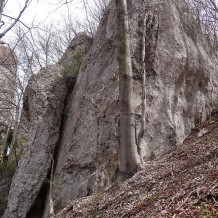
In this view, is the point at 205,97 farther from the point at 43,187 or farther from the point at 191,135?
the point at 43,187

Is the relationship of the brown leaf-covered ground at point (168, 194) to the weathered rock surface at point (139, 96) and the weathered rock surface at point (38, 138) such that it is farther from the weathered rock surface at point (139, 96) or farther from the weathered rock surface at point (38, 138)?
the weathered rock surface at point (38, 138)

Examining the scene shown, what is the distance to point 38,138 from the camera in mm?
9383

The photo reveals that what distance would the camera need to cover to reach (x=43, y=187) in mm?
8992

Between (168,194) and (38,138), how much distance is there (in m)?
5.94

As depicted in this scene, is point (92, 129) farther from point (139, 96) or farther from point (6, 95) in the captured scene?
point (6, 95)

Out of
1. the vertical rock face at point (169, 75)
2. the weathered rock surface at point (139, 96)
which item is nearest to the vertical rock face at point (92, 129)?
the weathered rock surface at point (139, 96)

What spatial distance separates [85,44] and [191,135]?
495 cm

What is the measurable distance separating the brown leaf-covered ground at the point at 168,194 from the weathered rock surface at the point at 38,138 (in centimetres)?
266

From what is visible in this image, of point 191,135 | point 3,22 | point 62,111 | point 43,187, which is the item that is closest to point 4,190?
point 43,187

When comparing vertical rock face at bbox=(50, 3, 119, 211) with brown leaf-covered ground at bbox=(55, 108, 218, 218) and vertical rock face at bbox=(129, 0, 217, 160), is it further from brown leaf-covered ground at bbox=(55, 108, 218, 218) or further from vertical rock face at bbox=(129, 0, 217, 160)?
brown leaf-covered ground at bbox=(55, 108, 218, 218)

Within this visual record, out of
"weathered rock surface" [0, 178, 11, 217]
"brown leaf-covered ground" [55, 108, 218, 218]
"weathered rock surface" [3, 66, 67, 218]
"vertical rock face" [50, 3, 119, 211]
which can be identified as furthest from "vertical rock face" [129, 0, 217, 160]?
"weathered rock surface" [0, 178, 11, 217]

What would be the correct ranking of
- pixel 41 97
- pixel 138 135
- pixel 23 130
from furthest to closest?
pixel 23 130
pixel 41 97
pixel 138 135

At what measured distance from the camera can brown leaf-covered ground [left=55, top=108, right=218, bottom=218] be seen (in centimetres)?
320

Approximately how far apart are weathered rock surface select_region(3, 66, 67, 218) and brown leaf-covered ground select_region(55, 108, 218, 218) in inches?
105
